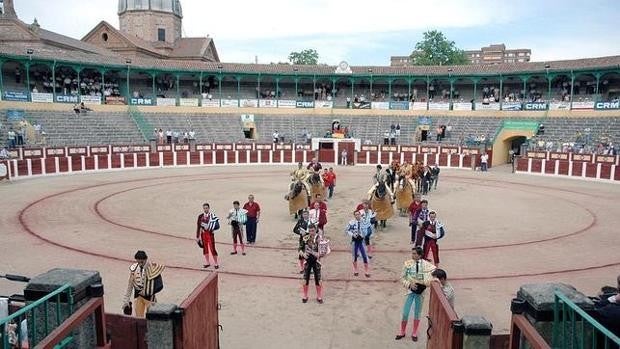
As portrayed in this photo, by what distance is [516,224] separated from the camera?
15.7m

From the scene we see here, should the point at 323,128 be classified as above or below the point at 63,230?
above

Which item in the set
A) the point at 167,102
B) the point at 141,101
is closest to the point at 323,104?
the point at 167,102

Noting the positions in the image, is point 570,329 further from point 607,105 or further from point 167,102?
point 167,102

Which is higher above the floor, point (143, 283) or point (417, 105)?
point (417, 105)

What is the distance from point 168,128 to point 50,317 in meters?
35.5

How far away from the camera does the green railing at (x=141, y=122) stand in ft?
121

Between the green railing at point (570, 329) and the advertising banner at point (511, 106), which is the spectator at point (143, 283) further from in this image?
the advertising banner at point (511, 106)

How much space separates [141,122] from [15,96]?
28.0 feet

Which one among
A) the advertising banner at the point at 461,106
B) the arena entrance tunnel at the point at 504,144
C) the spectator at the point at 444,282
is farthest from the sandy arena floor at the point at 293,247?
the advertising banner at the point at 461,106

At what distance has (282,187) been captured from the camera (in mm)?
23625

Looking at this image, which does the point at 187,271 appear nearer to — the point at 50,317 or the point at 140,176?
the point at 50,317

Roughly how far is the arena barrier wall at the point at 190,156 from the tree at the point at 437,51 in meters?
46.1

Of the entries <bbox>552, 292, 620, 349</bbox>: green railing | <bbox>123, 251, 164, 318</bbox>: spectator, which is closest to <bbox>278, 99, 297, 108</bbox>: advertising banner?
<bbox>123, 251, 164, 318</bbox>: spectator

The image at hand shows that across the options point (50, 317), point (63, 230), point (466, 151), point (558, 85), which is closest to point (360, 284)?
point (50, 317)
